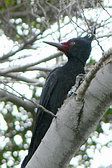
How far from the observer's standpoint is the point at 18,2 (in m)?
7.70

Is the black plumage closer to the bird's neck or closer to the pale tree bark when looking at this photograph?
the bird's neck

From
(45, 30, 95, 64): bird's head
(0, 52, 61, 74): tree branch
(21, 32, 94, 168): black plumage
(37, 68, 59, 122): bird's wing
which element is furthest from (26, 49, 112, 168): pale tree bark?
(0, 52, 61, 74): tree branch

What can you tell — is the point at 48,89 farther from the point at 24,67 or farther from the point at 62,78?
the point at 24,67

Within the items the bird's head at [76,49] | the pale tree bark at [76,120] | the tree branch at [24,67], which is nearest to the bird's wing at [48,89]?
the bird's head at [76,49]

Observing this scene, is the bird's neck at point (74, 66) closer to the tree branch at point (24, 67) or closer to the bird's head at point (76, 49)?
the bird's head at point (76, 49)

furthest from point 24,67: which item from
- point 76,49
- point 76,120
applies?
point 76,120

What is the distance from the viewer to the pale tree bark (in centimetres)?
232

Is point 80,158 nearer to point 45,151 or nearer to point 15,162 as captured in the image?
point 15,162

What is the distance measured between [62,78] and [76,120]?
163 cm

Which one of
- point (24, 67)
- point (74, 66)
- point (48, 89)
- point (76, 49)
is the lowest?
point (48, 89)

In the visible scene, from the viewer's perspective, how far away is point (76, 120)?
2393 millimetres

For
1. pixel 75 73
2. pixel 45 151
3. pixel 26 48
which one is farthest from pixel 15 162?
pixel 45 151

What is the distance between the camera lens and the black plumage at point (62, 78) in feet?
12.0

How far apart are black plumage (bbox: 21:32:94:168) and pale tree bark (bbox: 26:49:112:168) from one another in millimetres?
1065
